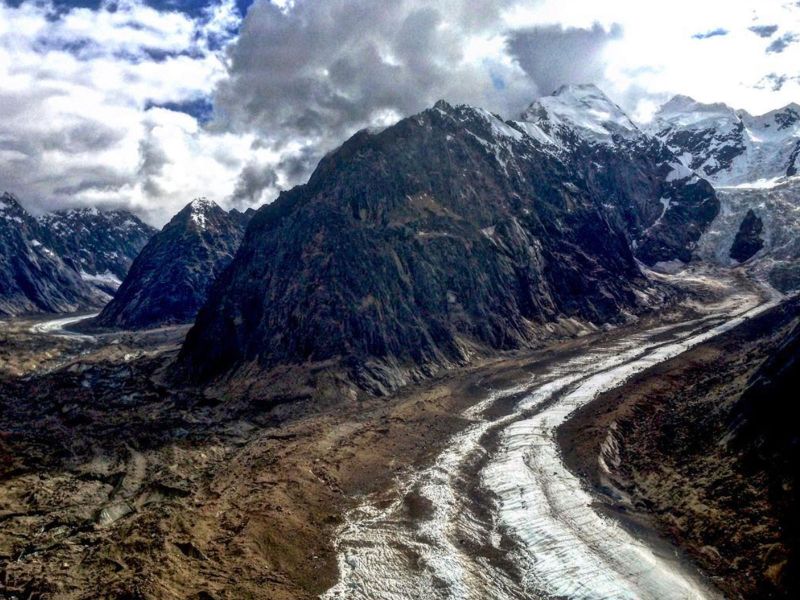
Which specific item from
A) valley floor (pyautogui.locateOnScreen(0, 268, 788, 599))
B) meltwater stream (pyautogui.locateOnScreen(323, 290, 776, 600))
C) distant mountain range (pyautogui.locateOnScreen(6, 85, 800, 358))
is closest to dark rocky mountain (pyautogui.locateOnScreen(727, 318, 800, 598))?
meltwater stream (pyautogui.locateOnScreen(323, 290, 776, 600))

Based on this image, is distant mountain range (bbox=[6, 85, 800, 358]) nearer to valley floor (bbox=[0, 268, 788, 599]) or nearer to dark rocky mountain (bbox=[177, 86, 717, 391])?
dark rocky mountain (bbox=[177, 86, 717, 391])

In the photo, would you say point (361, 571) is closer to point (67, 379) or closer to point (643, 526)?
point (643, 526)

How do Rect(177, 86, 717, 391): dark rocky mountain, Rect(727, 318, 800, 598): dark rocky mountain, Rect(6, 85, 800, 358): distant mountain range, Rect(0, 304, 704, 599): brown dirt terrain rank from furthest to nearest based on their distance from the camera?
Rect(6, 85, 800, 358): distant mountain range
Rect(177, 86, 717, 391): dark rocky mountain
Rect(0, 304, 704, 599): brown dirt terrain
Rect(727, 318, 800, 598): dark rocky mountain

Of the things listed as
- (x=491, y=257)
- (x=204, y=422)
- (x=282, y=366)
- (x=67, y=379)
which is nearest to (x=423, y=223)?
(x=491, y=257)

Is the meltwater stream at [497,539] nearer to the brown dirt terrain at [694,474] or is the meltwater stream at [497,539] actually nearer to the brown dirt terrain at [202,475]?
the brown dirt terrain at [694,474]

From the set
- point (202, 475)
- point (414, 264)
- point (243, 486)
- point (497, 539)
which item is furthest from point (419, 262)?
point (497, 539)

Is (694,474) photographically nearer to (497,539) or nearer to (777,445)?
(777,445)
